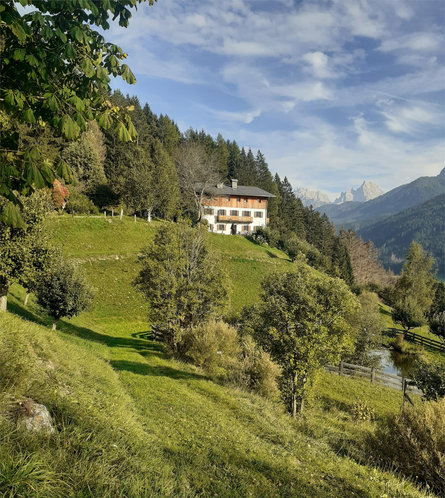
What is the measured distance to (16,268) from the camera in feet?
56.6

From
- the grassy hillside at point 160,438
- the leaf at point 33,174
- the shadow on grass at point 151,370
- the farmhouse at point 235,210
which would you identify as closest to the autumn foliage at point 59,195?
the shadow on grass at point 151,370

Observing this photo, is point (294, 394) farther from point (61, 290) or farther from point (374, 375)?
point (61, 290)

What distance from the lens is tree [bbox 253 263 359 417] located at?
12.8 metres

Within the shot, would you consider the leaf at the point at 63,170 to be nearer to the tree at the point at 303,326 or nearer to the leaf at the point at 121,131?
the leaf at the point at 121,131

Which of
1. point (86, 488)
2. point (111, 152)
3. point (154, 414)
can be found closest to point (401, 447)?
point (154, 414)

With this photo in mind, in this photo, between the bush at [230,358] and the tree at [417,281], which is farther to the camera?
the tree at [417,281]

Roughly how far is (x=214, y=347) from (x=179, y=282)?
507 cm

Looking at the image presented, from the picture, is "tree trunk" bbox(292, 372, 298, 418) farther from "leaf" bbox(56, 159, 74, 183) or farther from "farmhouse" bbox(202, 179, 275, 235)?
"farmhouse" bbox(202, 179, 275, 235)

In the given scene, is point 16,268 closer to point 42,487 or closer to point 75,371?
point 75,371

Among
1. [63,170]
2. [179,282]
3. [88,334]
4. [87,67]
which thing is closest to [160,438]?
[63,170]

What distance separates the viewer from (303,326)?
42.3 ft

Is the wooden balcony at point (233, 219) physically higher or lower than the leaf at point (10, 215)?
higher

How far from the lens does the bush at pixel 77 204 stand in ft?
164

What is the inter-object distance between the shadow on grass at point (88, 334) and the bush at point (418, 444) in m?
16.0
